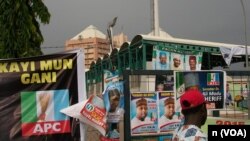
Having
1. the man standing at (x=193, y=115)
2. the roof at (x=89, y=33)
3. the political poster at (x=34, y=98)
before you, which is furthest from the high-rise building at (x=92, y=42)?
the man standing at (x=193, y=115)

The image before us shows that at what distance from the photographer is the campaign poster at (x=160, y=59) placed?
2419 centimetres

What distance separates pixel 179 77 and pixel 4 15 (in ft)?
26.0

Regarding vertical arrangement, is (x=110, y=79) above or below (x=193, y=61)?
below

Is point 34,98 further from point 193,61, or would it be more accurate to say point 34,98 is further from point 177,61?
point 193,61

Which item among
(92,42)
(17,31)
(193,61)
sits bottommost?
(193,61)

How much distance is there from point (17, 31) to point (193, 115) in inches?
317

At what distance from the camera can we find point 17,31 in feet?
40.1

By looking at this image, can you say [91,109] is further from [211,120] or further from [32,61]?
[211,120]

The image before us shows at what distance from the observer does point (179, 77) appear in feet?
17.5

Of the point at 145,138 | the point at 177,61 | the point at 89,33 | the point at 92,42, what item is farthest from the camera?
the point at 89,33

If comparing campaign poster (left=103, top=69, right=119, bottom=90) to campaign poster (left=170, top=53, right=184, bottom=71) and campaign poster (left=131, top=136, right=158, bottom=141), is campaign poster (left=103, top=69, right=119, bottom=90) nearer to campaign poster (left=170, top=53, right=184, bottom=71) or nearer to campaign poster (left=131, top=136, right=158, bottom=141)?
campaign poster (left=131, top=136, right=158, bottom=141)

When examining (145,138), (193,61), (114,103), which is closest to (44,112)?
(114,103)

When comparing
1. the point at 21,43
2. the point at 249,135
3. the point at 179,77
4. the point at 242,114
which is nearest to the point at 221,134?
the point at 249,135

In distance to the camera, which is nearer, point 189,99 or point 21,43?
point 189,99
